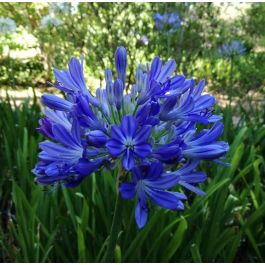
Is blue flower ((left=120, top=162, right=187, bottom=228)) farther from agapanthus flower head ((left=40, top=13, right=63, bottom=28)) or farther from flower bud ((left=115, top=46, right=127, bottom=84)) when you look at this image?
agapanthus flower head ((left=40, top=13, right=63, bottom=28))

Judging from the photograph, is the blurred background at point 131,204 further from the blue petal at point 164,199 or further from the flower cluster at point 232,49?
the blue petal at point 164,199

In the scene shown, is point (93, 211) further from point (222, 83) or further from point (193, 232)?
point (222, 83)

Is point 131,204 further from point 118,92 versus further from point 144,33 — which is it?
point 144,33

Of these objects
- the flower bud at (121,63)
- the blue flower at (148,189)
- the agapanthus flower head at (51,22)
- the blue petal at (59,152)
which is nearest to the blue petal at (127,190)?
the blue flower at (148,189)

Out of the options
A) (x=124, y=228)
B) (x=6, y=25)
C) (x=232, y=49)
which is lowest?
(x=124, y=228)

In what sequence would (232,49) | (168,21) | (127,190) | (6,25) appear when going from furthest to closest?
(232,49)
(168,21)
(6,25)
(127,190)

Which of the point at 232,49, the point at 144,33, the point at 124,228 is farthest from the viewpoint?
the point at 144,33

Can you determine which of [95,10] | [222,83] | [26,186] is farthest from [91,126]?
[222,83]

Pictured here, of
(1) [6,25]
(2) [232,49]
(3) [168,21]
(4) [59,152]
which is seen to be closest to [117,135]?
Answer: (4) [59,152]
